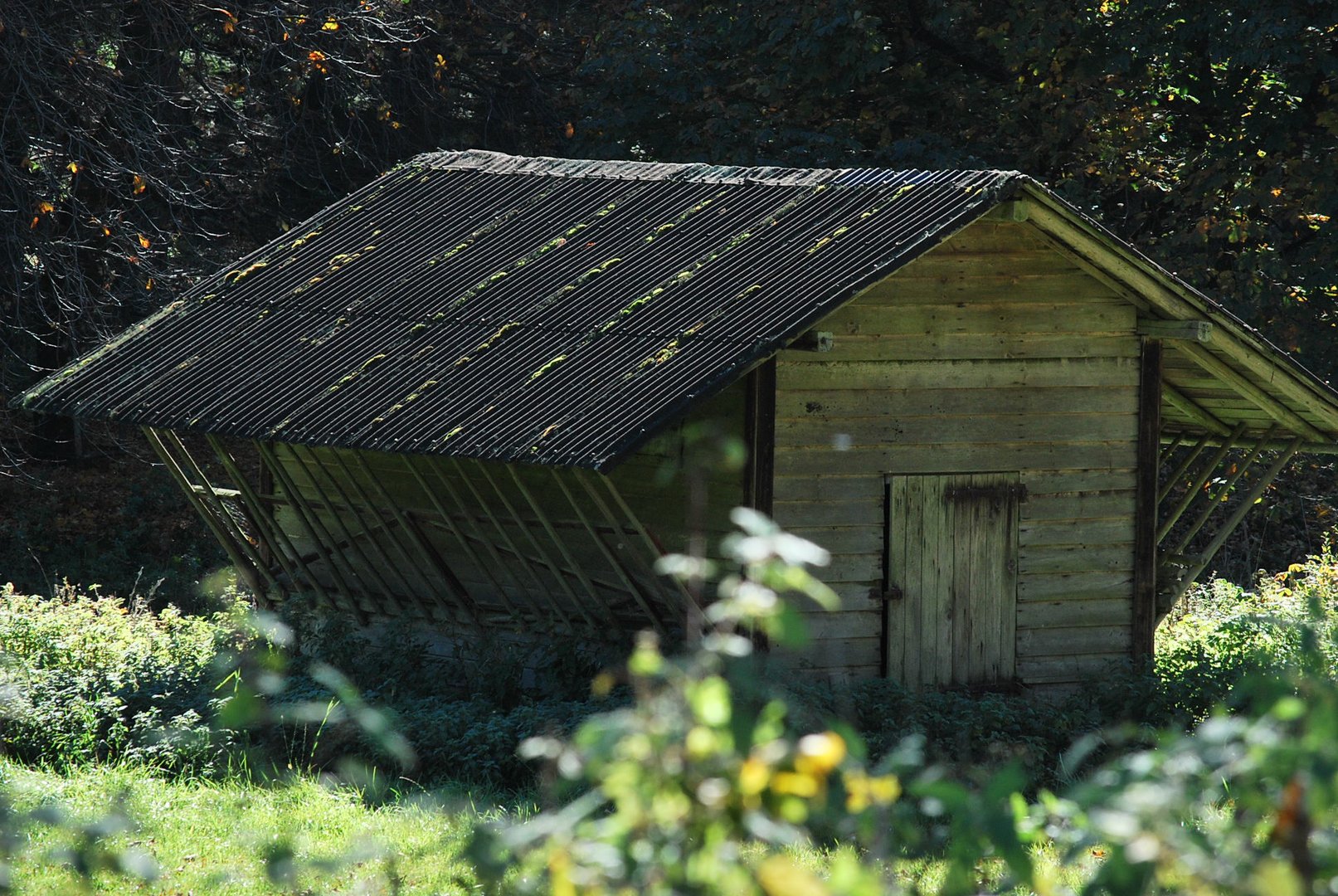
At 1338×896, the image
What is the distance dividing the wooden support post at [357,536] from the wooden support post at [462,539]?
2.06ft

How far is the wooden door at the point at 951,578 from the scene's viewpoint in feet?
37.6

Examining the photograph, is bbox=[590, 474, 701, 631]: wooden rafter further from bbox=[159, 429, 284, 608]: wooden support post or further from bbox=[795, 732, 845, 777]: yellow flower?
bbox=[795, 732, 845, 777]: yellow flower

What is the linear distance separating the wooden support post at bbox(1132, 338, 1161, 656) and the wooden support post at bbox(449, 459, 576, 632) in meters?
4.30

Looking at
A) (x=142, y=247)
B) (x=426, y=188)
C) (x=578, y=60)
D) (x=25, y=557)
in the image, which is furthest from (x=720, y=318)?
(x=578, y=60)

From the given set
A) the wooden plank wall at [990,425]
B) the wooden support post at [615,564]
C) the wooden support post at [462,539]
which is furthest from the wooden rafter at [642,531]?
the wooden support post at [462,539]

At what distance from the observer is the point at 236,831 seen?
9.02 metres

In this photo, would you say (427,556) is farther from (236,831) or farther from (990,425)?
(990,425)

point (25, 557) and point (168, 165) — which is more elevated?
point (168, 165)

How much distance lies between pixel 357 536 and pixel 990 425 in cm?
517

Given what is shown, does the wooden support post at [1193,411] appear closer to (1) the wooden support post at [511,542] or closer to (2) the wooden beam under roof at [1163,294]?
(2) the wooden beam under roof at [1163,294]

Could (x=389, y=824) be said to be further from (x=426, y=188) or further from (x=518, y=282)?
(x=426, y=188)

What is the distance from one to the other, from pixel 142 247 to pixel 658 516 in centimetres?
1019

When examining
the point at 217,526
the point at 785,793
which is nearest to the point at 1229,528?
the point at 217,526

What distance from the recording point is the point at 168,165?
64.2 ft
